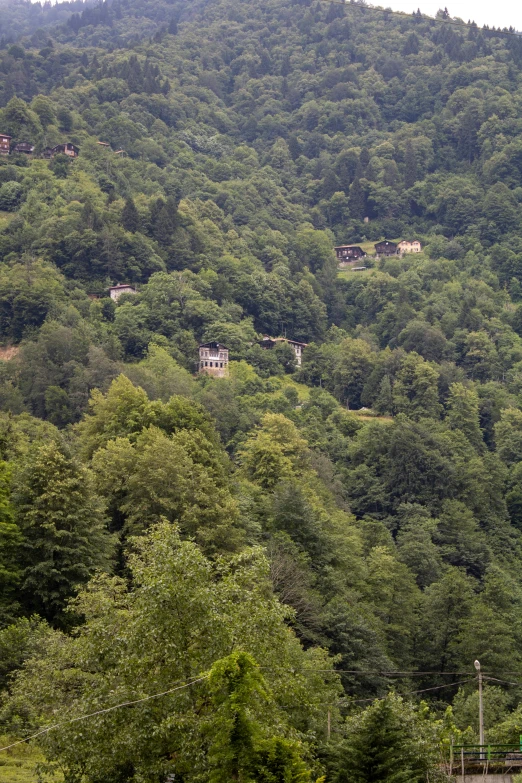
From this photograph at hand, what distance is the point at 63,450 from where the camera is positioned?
3181 cm

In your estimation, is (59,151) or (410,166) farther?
(410,166)

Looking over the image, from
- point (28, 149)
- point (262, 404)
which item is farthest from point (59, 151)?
point (262, 404)

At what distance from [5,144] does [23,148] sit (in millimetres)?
2228

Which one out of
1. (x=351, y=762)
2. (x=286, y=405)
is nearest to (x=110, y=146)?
(x=286, y=405)

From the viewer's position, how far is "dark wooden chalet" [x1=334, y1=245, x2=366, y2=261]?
126m

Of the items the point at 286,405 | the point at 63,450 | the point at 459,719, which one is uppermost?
the point at 63,450

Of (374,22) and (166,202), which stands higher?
(374,22)

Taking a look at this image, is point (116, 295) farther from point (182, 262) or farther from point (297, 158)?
point (297, 158)

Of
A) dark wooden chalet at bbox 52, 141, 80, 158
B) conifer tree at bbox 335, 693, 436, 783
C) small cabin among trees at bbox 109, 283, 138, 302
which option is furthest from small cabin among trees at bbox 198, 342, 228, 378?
conifer tree at bbox 335, 693, 436, 783

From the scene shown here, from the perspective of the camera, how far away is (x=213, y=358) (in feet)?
274

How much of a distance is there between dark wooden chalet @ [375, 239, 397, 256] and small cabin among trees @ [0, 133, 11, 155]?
1795 inches

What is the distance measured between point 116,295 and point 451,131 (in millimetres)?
75025

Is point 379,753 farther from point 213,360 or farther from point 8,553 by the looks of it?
point 213,360

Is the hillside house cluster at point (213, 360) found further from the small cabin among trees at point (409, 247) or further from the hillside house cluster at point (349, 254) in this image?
the small cabin among trees at point (409, 247)
